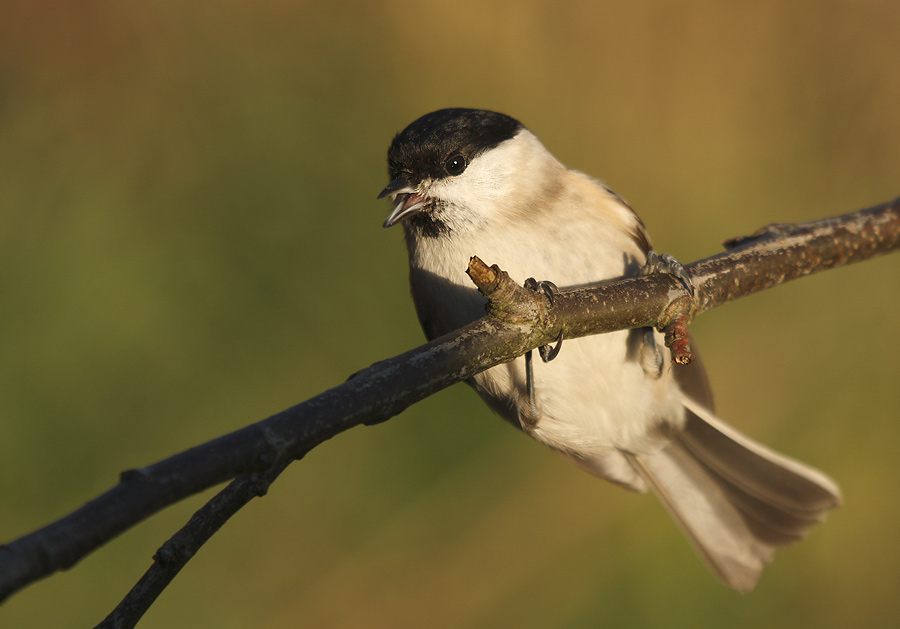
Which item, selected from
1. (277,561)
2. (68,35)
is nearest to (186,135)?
(68,35)

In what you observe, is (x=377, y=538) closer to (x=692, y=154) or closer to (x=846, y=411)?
(x=846, y=411)

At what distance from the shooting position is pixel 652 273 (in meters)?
1.41

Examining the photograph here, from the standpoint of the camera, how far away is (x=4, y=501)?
2053 mm

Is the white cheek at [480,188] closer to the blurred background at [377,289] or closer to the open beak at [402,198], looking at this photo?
the open beak at [402,198]

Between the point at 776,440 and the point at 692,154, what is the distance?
3.63ft

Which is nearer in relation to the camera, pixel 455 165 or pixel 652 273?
pixel 652 273

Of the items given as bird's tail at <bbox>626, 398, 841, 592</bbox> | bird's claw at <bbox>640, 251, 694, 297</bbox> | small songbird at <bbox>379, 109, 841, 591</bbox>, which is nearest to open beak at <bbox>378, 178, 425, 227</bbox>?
small songbird at <bbox>379, 109, 841, 591</bbox>

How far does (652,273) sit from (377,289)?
1254mm

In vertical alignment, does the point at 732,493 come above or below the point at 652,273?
below

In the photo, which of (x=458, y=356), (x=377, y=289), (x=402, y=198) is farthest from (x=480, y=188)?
(x=377, y=289)

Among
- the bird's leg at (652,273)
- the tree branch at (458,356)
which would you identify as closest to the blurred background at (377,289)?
the bird's leg at (652,273)

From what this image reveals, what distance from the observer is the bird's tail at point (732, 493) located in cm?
195

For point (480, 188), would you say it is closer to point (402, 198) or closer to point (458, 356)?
point (402, 198)

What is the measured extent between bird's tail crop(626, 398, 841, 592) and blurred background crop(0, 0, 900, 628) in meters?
0.23
